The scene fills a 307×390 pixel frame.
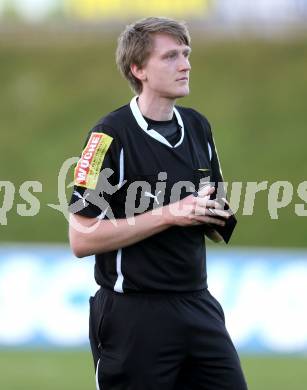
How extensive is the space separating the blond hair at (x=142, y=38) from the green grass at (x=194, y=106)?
31.7ft

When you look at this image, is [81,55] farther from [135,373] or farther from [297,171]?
[135,373]

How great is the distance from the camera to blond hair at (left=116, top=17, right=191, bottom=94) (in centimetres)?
444

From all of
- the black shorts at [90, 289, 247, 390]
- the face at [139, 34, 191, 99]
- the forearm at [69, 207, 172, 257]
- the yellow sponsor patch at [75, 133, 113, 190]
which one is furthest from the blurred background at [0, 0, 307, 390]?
the face at [139, 34, 191, 99]

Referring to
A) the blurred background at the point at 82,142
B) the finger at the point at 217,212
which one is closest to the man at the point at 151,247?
the finger at the point at 217,212

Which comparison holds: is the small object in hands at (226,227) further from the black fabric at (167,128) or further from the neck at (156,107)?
the neck at (156,107)

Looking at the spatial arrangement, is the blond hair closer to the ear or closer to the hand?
the ear

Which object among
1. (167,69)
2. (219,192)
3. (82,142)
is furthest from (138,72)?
(82,142)

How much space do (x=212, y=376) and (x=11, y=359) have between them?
4505 mm

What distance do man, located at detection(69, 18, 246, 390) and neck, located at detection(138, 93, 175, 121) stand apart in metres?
0.02

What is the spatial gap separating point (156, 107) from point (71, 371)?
4132 millimetres

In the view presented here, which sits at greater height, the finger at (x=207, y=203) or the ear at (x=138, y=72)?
the ear at (x=138, y=72)

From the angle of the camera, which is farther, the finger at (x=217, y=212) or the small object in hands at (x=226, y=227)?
the small object in hands at (x=226, y=227)

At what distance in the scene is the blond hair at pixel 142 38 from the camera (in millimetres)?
4441

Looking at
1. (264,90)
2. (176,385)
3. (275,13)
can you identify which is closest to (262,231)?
(264,90)
